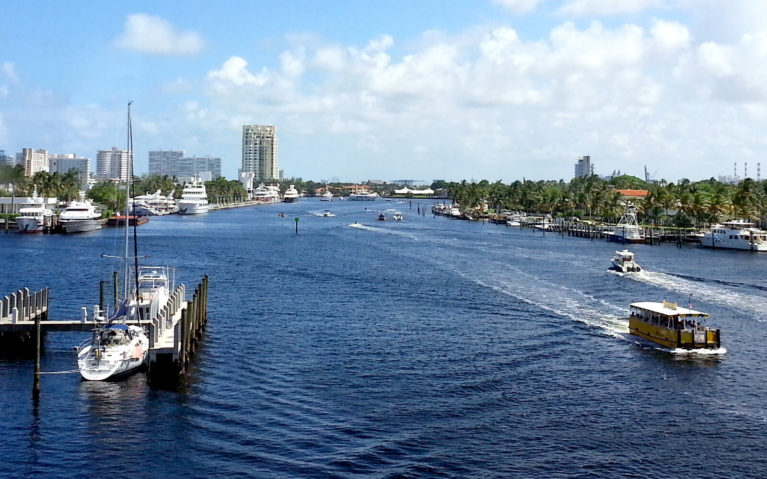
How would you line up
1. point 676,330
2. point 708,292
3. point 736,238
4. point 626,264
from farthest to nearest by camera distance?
point 736,238 → point 626,264 → point 708,292 → point 676,330

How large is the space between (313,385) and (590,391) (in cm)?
1645

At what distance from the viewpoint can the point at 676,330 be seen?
55.8 meters

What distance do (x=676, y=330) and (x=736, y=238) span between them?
326 feet

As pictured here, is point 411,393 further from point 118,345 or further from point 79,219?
point 79,219

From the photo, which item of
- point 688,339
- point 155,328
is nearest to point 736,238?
point 688,339

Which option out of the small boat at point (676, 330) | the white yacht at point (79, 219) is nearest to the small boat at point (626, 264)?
the small boat at point (676, 330)

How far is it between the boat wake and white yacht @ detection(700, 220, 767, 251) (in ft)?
163

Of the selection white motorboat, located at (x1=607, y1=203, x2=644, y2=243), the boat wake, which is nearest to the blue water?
the boat wake

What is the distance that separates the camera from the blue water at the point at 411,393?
1348 inches

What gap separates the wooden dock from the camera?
152 ft

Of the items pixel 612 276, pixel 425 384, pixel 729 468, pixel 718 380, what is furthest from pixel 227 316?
pixel 612 276

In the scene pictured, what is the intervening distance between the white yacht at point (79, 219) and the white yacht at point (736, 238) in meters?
132

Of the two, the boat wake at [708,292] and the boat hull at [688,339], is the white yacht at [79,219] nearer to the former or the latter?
the boat wake at [708,292]

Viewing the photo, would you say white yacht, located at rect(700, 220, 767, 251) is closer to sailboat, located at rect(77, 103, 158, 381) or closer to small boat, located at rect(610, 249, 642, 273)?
small boat, located at rect(610, 249, 642, 273)
